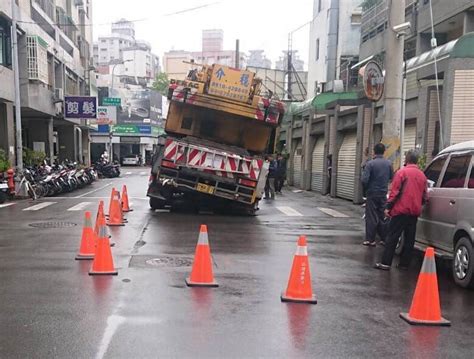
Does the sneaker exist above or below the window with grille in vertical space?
below

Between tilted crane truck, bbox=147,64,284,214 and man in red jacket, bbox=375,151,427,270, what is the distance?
18.4 ft

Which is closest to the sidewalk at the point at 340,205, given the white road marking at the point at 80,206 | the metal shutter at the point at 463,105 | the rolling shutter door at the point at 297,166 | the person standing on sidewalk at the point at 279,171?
the person standing on sidewalk at the point at 279,171

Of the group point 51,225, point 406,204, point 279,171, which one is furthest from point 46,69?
point 406,204

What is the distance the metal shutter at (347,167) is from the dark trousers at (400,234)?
1187cm

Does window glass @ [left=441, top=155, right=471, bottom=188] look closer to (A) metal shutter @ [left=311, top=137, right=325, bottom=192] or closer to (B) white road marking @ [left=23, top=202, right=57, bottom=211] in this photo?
(B) white road marking @ [left=23, top=202, right=57, bottom=211]

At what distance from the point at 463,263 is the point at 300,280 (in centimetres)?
239

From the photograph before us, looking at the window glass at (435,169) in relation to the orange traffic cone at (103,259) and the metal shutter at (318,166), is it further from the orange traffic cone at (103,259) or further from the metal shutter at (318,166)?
the metal shutter at (318,166)

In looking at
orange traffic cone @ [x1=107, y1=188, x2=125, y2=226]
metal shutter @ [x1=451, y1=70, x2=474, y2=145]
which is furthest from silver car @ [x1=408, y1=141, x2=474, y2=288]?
orange traffic cone @ [x1=107, y1=188, x2=125, y2=226]

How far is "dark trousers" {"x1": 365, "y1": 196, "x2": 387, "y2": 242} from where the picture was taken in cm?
926

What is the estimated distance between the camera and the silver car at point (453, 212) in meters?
6.49

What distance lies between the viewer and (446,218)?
7.12 metres

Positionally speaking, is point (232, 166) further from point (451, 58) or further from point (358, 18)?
point (358, 18)

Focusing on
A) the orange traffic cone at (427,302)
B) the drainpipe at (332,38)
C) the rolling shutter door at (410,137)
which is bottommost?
the orange traffic cone at (427,302)

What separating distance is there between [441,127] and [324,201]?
7.71 m
